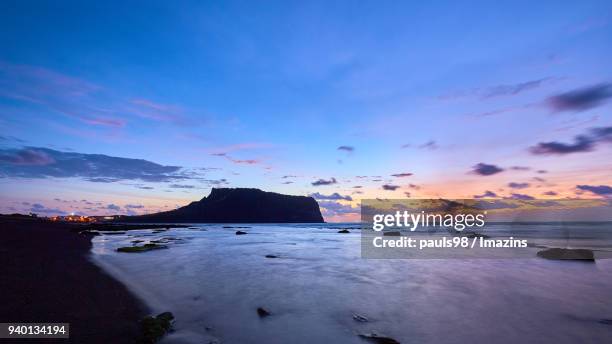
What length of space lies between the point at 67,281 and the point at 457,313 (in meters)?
16.0

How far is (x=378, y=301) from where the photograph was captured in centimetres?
1366

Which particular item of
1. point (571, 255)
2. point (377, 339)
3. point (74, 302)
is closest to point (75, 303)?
point (74, 302)

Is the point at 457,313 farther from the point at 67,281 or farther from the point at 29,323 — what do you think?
the point at 67,281

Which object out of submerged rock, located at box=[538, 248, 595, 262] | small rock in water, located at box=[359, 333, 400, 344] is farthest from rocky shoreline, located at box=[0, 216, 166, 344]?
submerged rock, located at box=[538, 248, 595, 262]

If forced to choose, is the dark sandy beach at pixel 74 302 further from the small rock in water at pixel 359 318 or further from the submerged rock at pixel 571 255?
the submerged rock at pixel 571 255

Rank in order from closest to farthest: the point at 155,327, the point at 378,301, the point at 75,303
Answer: the point at 155,327, the point at 75,303, the point at 378,301

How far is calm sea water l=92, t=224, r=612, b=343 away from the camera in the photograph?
9.54m

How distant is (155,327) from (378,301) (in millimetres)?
9087

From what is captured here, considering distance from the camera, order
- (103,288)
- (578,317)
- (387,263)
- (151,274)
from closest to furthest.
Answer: (578,317) < (103,288) < (151,274) < (387,263)

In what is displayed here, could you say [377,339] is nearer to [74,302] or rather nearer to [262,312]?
[262,312]

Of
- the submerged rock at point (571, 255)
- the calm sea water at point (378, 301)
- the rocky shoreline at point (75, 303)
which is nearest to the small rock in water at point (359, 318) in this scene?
the calm sea water at point (378, 301)

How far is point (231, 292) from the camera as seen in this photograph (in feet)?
48.2

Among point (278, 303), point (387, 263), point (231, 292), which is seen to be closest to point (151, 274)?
point (231, 292)

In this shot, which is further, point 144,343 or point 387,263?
point 387,263
